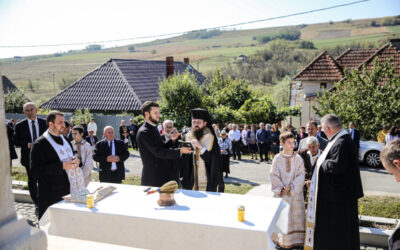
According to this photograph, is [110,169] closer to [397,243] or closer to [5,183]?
[5,183]

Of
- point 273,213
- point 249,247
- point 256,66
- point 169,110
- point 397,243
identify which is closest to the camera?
point 397,243

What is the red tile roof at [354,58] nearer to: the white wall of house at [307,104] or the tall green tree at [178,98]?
the white wall of house at [307,104]

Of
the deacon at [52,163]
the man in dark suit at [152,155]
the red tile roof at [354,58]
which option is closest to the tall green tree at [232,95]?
the red tile roof at [354,58]

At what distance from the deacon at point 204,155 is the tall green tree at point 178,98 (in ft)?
42.5

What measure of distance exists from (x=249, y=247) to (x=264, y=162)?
35.2 feet

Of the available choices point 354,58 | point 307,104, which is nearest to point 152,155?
point 307,104

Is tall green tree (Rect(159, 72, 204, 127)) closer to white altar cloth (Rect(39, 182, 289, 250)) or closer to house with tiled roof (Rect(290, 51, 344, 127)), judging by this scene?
house with tiled roof (Rect(290, 51, 344, 127))

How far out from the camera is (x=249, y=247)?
328 cm

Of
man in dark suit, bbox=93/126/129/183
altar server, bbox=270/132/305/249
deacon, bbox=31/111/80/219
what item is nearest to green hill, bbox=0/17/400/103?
man in dark suit, bbox=93/126/129/183

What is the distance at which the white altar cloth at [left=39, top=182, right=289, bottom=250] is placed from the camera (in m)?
3.34

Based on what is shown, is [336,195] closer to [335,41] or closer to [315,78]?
[315,78]

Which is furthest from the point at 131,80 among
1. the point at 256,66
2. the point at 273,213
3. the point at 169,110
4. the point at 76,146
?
the point at 256,66

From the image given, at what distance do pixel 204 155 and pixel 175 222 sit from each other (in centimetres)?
217

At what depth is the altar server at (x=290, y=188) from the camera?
524cm
